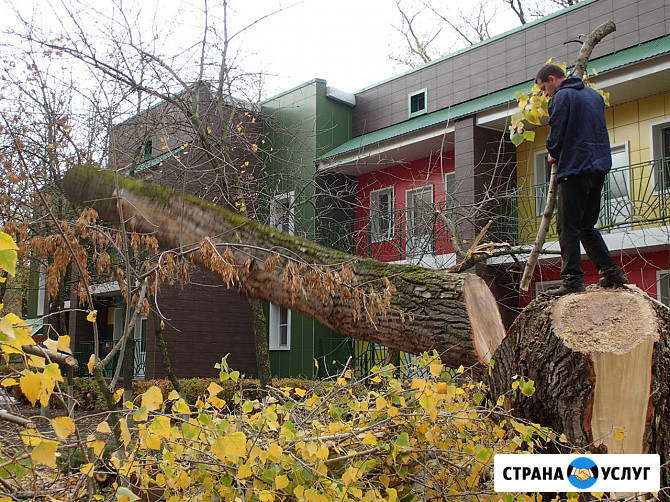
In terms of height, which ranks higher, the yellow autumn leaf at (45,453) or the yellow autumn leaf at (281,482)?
the yellow autumn leaf at (45,453)

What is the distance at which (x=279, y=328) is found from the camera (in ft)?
56.0

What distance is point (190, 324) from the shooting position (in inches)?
655

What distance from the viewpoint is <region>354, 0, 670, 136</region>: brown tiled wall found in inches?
475

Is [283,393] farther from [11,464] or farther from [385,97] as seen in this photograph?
[385,97]

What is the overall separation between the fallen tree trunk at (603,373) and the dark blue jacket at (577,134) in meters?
0.96

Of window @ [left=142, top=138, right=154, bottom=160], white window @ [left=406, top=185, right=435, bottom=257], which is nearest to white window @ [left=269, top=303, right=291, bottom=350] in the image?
white window @ [left=406, top=185, right=435, bottom=257]

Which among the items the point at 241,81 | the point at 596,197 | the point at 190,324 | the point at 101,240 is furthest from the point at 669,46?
the point at 190,324

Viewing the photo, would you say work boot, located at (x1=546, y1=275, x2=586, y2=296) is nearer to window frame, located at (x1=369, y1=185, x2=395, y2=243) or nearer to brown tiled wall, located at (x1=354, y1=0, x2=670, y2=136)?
brown tiled wall, located at (x1=354, y1=0, x2=670, y2=136)

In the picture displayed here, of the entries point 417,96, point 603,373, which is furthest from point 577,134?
point 417,96

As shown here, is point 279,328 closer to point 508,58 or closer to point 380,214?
point 380,214

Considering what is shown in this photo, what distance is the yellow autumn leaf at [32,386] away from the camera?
1.81 meters

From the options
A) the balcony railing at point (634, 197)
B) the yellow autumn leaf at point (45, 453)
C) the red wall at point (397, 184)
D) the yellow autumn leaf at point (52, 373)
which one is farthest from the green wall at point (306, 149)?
the yellow autumn leaf at point (52, 373)

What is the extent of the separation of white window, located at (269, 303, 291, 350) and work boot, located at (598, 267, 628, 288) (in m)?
13.1

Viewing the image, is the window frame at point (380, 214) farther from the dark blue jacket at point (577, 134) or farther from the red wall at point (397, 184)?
the dark blue jacket at point (577, 134)
